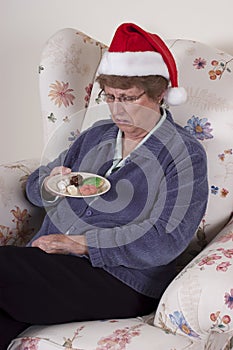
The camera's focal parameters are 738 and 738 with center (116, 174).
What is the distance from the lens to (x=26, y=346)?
1.55 m

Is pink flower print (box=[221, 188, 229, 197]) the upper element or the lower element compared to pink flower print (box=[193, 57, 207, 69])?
lower

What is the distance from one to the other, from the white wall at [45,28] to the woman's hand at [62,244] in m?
0.83

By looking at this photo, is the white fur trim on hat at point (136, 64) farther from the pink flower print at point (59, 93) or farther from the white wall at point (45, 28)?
the white wall at point (45, 28)

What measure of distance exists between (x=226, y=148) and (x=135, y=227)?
0.41 meters

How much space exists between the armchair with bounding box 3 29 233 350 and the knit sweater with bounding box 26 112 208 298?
0.08 m

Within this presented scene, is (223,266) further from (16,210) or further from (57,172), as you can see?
(16,210)

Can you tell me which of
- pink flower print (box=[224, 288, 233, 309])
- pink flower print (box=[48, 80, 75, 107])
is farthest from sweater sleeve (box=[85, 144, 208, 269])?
pink flower print (box=[48, 80, 75, 107])

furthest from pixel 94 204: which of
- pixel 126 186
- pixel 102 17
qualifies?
pixel 102 17

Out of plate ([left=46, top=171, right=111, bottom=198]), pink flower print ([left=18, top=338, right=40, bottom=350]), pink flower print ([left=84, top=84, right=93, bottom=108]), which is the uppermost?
pink flower print ([left=84, top=84, right=93, bottom=108])

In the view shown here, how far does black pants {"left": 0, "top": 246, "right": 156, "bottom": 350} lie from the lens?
1.57 m

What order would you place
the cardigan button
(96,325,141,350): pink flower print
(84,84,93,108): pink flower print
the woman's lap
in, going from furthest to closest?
(84,84,93,108): pink flower print
the cardigan button
the woman's lap
(96,325,141,350): pink flower print

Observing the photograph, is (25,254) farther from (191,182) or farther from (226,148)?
(226,148)

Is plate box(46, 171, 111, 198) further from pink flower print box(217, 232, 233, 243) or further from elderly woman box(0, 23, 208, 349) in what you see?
pink flower print box(217, 232, 233, 243)

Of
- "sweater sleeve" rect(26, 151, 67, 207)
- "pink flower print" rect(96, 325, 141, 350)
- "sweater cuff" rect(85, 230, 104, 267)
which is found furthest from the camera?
"sweater sleeve" rect(26, 151, 67, 207)
